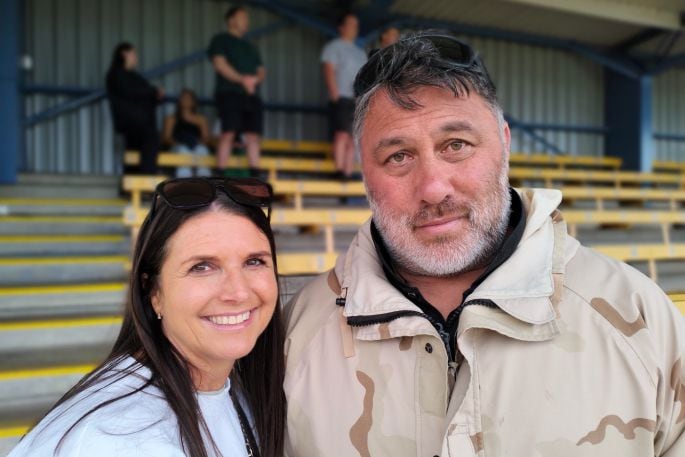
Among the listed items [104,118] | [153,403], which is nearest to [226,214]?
[153,403]

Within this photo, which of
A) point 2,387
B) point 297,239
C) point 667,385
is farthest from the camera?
point 297,239

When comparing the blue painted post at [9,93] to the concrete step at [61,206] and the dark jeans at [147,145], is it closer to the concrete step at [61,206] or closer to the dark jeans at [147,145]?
the concrete step at [61,206]

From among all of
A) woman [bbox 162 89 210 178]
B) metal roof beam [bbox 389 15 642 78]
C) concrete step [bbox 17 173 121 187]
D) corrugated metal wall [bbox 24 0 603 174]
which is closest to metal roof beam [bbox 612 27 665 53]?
metal roof beam [bbox 389 15 642 78]

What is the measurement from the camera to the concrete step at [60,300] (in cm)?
289

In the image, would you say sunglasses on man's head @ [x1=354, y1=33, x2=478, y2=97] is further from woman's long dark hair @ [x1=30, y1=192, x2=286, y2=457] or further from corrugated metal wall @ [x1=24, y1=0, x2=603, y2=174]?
corrugated metal wall @ [x1=24, y1=0, x2=603, y2=174]

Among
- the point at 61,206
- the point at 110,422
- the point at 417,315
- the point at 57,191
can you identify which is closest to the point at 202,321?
the point at 110,422

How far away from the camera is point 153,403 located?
94 cm

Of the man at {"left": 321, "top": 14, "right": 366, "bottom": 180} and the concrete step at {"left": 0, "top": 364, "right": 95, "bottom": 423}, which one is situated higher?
the man at {"left": 321, "top": 14, "right": 366, "bottom": 180}

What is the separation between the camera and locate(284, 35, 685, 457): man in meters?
0.95

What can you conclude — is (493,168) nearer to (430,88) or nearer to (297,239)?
(430,88)

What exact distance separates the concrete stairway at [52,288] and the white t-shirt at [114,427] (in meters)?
1.35

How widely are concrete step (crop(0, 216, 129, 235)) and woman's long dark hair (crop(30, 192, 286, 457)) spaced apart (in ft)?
10.8

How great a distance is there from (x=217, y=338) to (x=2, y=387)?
1744mm

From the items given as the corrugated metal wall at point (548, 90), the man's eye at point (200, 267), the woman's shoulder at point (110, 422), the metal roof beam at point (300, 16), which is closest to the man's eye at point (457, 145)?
the man's eye at point (200, 267)
